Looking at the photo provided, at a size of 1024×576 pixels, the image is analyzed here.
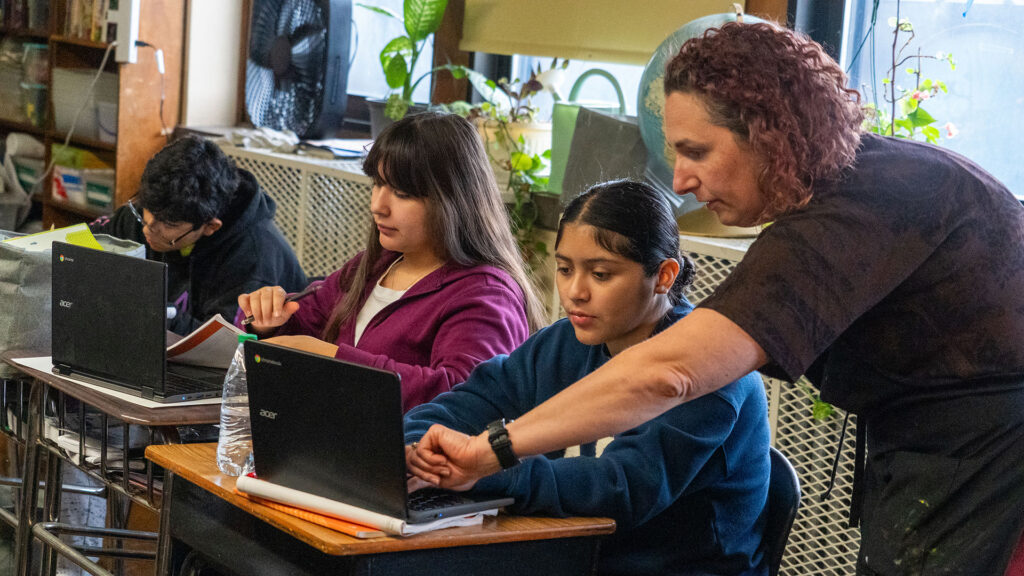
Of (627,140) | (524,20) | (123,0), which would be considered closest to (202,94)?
(123,0)

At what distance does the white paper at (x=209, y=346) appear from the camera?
186cm

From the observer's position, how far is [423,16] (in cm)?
322

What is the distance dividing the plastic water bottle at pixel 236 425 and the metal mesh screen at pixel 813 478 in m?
1.01

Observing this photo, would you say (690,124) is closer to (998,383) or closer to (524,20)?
(998,383)

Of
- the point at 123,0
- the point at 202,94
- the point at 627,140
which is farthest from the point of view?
the point at 202,94

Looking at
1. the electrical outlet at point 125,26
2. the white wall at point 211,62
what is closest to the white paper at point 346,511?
the electrical outlet at point 125,26

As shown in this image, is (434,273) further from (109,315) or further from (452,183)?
(109,315)

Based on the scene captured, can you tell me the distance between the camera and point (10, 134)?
430cm

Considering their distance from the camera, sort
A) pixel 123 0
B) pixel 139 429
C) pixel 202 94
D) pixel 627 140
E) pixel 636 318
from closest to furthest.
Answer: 1. pixel 636 318
2. pixel 139 429
3. pixel 627 140
4. pixel 123 0
5. pixel 202 94

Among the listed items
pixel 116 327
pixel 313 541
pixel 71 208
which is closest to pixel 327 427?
pixel 313 541

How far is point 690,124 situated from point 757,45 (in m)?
0.10

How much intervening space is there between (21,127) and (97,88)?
518 mm

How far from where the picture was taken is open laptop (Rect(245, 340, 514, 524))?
1.19 metres

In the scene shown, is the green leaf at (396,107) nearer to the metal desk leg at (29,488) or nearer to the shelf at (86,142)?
the shelf at (86,142)
